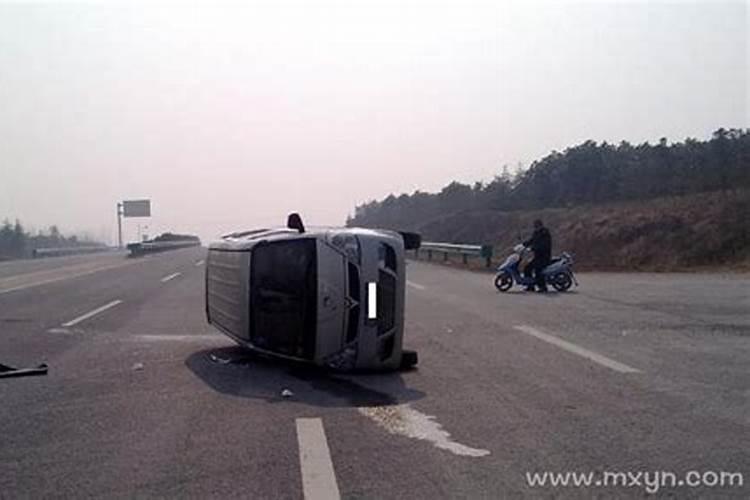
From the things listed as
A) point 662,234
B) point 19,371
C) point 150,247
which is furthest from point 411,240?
point 150,247

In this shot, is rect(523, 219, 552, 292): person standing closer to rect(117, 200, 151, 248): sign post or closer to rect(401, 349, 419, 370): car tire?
rect(401, 349, 419, 370): car tire

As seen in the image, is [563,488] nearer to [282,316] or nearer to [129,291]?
[282,316]

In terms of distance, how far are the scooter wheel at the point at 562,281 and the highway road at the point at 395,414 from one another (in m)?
7.39

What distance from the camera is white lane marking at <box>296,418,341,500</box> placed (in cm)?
593

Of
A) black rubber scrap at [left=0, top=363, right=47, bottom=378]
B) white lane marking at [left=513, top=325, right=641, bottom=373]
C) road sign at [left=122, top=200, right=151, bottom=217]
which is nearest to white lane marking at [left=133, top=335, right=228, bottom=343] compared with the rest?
black rubber scrap at [left=0, top=363, right=47, bottom=378]

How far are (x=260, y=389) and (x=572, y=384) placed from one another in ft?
10.8

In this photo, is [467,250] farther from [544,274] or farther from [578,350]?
[578,350]

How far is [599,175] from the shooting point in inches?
2876

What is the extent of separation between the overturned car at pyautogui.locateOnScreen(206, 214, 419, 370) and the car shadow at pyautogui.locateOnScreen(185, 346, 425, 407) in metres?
0.24

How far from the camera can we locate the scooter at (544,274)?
926 inches

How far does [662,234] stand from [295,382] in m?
33.6

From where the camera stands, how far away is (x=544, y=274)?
930 inches

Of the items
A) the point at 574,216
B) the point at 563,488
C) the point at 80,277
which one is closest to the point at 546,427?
the point at 563,488

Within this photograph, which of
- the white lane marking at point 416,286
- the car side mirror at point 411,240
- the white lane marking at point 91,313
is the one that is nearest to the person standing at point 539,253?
the white lane marking at point 416,286
